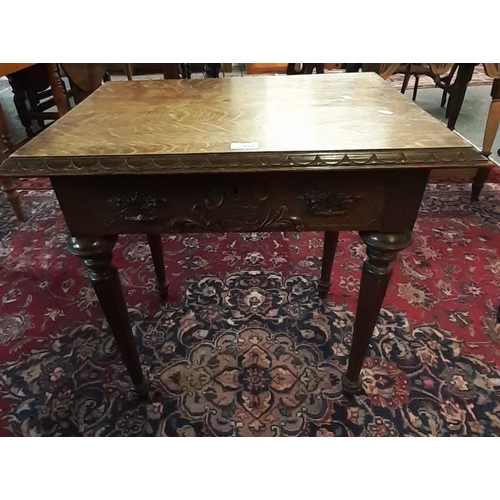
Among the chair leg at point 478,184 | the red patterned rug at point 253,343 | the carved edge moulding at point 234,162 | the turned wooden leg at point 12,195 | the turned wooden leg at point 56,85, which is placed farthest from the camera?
the turned wooden leg at point 56,85

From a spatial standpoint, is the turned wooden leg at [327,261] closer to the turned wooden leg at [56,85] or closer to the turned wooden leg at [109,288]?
the turned wooden leg at [109,288]

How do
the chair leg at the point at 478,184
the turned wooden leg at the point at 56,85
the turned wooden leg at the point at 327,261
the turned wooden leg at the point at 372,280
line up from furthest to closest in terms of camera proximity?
the turned wooden leg at the point at 56,85 → the chair leg at the point at 478,184 → the turned wooden leg at the point at 327,261 → the turned wooden leg at the point at 372,280

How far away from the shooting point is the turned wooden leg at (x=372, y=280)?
2.42 ft

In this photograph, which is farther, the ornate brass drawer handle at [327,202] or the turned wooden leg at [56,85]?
the turned wooden leg at [56,85]

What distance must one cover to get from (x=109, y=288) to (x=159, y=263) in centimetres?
48

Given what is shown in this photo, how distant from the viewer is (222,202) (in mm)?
707

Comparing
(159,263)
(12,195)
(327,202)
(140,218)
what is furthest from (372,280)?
(12,195)

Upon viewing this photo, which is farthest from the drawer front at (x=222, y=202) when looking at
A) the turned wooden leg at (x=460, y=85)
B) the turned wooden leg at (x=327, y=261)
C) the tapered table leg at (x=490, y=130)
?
the turned wooden leg at (x=460, y=85)

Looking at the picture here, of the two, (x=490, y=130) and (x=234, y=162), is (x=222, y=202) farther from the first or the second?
(x=490, y=130)

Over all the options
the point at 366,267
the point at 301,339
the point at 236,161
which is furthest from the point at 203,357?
the point at 236,161

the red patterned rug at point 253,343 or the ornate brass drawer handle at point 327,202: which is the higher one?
the ornate brass drawer handle at point 327,202

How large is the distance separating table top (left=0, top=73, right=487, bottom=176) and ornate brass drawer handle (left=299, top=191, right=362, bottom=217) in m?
0.07

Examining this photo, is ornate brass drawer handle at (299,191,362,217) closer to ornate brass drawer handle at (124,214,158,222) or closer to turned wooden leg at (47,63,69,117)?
ornate brass drawer handle at (124,214,158,222)
